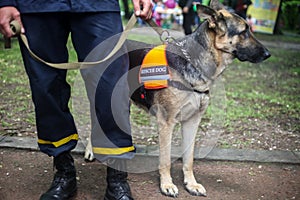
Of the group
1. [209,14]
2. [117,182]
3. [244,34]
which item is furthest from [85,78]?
[244,34]

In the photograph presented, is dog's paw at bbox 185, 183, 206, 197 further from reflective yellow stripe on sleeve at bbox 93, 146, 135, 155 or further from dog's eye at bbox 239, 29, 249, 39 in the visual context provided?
dog's eye at bbox 239, 29, 249, 39

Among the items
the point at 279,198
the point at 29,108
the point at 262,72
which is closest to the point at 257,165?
the point at 279,198

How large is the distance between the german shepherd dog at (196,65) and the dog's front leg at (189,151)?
0.01 metres

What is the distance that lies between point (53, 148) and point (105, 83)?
25.3 inches

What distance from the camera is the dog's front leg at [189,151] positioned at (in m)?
3.38

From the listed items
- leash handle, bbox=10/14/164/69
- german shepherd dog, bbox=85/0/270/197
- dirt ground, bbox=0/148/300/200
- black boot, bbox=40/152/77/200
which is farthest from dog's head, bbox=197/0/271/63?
black boot, bbox=40/152/77/200

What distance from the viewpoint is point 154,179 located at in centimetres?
357

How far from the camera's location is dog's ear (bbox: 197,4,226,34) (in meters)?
3.21

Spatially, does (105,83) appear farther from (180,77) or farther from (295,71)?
(295,71)

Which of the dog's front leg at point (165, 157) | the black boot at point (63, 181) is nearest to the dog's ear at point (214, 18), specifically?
the dog's front leg at point (165, 157)

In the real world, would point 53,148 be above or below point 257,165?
above

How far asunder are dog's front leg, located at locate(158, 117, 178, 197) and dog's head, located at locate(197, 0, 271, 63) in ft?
2.55

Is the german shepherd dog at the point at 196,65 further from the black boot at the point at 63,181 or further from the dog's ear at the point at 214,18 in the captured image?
the black boot at the point at 63,181

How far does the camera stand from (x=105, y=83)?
9.08 ft
